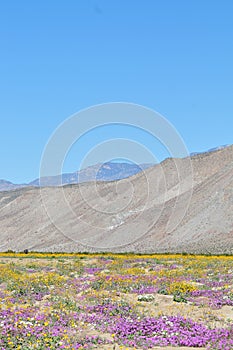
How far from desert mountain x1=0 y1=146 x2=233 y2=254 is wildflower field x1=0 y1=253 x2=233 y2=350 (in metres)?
A: 44.0

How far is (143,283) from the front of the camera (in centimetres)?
2322

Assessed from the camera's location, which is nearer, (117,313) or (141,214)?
(117,313)

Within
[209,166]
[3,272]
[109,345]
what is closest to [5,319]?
[109,345]

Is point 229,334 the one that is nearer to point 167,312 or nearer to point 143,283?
point 167,312

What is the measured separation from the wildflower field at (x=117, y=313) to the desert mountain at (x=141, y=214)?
4397cm

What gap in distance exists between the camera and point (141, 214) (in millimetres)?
103500

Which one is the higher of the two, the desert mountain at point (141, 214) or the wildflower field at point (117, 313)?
the desert mountain at point (141, 214)

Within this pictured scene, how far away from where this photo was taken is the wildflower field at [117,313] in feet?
42.4

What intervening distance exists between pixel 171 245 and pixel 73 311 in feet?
218

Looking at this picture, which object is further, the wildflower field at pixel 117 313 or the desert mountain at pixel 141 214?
the desert mountain at pixel 141 214

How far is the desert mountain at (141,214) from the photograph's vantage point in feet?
279

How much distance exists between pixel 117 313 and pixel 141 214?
87.6 m

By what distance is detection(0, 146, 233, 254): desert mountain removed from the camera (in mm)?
84938

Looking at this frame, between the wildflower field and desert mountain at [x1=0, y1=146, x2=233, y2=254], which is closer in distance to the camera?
the wildflower field
